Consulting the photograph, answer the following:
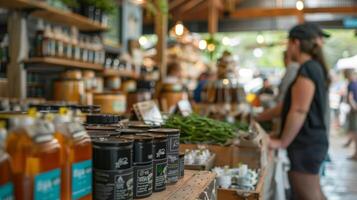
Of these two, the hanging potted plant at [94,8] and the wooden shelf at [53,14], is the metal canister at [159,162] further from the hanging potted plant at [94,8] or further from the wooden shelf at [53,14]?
the hanging potted plant at [94,8]

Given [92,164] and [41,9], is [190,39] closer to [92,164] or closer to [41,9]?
[41,9]

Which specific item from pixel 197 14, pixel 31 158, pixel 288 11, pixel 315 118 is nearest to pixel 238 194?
pixel 315 118

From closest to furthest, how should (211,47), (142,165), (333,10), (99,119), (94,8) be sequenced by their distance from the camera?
(142,165), (99,119), (94,8), (211,47), (333,10)

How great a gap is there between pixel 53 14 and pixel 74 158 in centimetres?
382

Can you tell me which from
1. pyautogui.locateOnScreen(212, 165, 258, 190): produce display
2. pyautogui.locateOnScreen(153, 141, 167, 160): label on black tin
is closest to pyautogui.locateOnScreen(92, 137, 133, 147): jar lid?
pyautogui.locateOnScreen(153, 141, 167, 160): label on black tin

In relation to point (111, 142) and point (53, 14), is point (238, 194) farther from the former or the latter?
point (53, 14)

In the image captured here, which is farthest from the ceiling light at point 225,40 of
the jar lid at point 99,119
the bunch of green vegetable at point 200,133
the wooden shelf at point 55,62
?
the jar lid at point 99,119

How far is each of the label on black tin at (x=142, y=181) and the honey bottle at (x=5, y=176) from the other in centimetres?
41

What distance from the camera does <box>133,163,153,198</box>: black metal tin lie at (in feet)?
3.93

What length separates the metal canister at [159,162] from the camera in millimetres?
1292

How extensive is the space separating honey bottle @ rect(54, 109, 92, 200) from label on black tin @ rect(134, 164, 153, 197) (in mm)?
178

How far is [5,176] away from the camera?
82 cm

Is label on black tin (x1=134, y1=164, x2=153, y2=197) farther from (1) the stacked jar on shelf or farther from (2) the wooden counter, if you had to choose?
(1) the stacked jar on shelf

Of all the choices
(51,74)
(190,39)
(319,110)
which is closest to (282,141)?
(319,110)
